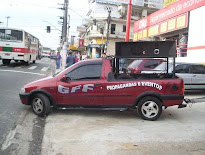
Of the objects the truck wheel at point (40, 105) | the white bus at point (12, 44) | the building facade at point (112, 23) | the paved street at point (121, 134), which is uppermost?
the building facade at point (112, 23)

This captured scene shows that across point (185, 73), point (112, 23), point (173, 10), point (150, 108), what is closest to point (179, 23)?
point (173, 10)

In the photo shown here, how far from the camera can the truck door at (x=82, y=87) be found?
19.8ft

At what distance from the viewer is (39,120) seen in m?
5.93

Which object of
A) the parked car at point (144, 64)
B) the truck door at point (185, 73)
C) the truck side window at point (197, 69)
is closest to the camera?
the parked car at point (144, 64)

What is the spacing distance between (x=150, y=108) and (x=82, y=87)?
69.9 inches

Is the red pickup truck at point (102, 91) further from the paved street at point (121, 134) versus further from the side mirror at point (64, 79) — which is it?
the paved street at point (121, 134)

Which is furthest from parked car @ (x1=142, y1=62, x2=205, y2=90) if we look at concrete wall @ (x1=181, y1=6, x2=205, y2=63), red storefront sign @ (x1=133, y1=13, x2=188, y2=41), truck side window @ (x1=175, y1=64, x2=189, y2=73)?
red storefront sign @ (x1=133, y1=13, x2=188, y2=41)

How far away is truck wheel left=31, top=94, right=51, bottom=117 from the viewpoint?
20.1ft

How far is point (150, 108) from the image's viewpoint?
19.7ft

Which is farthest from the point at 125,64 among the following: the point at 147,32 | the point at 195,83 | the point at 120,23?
the point at 120,23

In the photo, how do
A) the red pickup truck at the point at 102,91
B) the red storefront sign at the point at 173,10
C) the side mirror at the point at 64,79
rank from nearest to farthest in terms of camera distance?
the red pickup truck at the point at 102,91 → the side mirror at the point at 64,79 → the red storefront sign at the point at 173,10

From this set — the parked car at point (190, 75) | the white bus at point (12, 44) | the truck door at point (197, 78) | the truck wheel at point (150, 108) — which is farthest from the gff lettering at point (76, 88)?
the white bus at point (12, 44)

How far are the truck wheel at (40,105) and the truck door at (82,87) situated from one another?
1.09 ft

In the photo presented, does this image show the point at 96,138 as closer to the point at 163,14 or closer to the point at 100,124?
the point at 100,124
